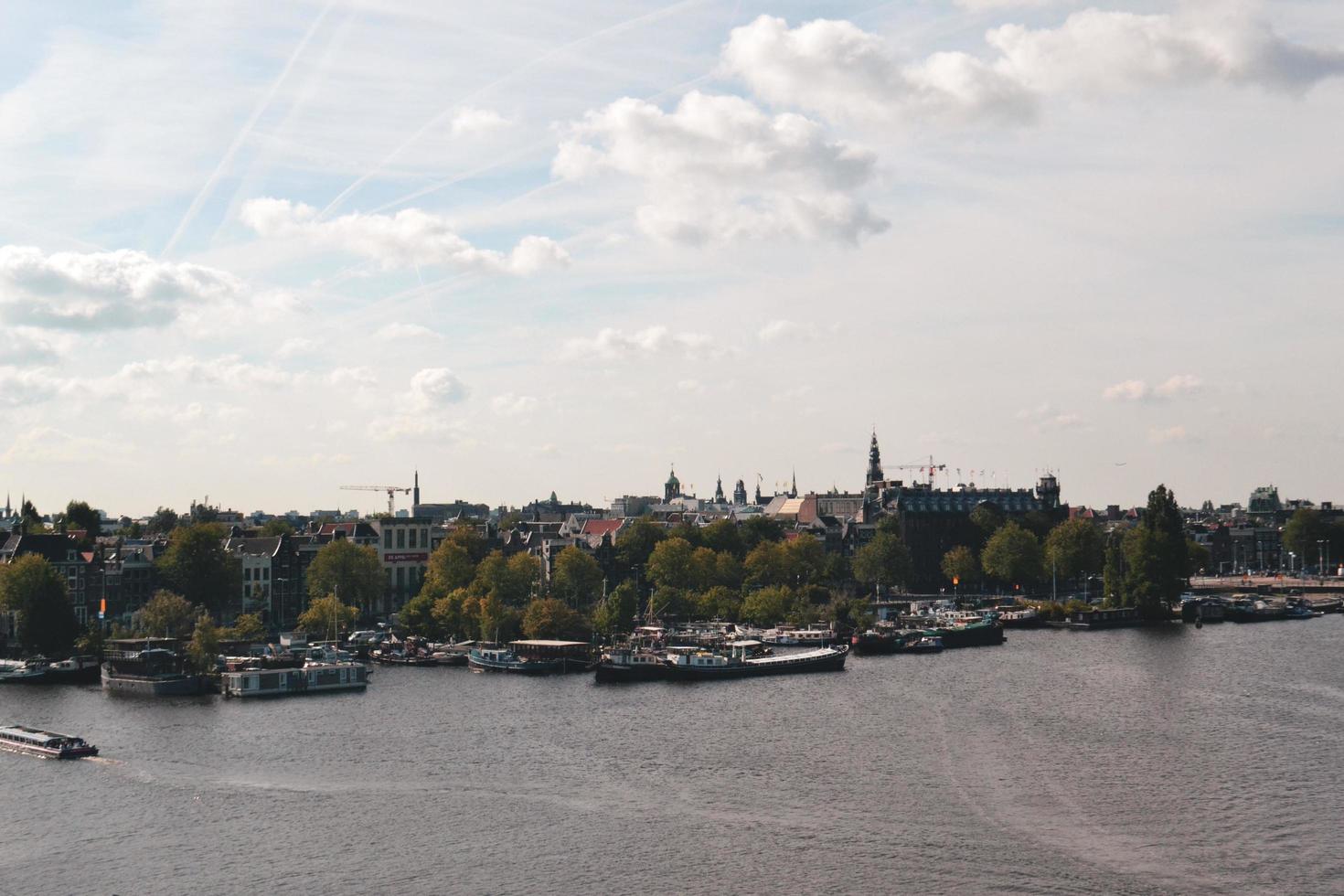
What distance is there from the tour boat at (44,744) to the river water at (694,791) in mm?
1413

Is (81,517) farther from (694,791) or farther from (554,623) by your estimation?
(694,791)

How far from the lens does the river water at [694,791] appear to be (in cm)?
5828

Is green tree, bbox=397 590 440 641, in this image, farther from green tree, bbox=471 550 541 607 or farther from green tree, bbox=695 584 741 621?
green tree, bbox=695 584 741 621

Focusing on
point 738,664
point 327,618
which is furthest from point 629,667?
point 327,618

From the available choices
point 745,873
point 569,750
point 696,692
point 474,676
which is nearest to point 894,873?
point 745,873

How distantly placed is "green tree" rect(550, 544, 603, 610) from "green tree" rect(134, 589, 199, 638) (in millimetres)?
44437

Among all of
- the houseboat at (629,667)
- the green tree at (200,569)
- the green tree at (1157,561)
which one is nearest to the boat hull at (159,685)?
the houseboat at (629,667)

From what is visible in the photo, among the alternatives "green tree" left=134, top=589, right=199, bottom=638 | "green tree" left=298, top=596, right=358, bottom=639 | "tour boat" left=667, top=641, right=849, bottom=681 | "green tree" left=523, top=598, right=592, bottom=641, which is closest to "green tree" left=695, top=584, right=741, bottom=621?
"green tree" left=523, top=598, right=592, bottom=641

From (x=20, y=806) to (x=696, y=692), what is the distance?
5083 cm

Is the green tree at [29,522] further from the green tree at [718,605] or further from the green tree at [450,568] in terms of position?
the green tree at [718,605]

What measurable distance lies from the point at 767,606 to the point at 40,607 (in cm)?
6979

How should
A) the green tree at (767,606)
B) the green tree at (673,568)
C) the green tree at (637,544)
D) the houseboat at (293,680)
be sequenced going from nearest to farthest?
the houseboat at (293,680) → the green tree at (767,606) → the green tree at (673,568) → the green tree at (637,544)

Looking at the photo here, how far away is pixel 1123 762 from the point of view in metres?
78.4

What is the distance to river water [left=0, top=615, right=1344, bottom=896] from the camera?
58.3 meters
